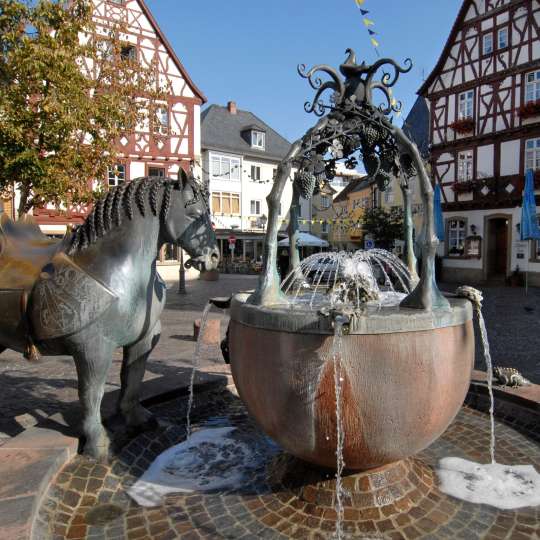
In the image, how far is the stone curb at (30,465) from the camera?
7.13 ft

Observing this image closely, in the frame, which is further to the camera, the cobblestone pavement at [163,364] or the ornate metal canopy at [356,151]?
the cobblestone pavement at [163,364]

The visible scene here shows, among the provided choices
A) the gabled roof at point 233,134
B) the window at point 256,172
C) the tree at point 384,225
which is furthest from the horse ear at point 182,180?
the window at point 256,172

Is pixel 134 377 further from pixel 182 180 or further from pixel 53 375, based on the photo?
pixel 53 375

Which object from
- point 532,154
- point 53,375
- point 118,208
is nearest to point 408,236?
point 118,208

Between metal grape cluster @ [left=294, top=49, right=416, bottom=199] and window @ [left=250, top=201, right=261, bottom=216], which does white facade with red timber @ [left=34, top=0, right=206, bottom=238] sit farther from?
metal grape cluster @ [left=294, top=49, right=416, bottom=199]

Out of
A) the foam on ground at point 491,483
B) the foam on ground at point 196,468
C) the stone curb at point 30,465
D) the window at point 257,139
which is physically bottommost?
the foam on ground at point 196,468

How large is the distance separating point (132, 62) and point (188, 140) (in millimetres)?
10908

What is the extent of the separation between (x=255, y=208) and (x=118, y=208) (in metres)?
29.9

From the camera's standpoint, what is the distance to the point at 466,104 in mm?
20516

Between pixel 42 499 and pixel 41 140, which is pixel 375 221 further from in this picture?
pixel 42 499

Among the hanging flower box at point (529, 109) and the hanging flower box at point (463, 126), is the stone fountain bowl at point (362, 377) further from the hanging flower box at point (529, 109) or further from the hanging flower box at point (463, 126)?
the hanging flower box at point (463, 126)

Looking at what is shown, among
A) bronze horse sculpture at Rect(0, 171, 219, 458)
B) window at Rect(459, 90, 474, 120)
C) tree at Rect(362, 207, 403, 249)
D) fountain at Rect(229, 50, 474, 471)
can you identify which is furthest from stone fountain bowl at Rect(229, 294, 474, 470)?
window at Rect(459, 90, 474, 120)

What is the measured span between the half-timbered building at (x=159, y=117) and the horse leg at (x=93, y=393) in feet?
54.8

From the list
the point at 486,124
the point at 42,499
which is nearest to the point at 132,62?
the point at 42,499
